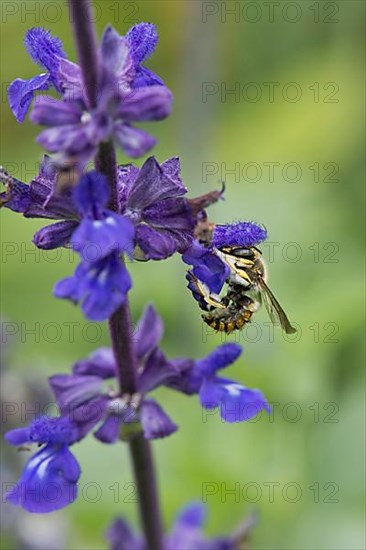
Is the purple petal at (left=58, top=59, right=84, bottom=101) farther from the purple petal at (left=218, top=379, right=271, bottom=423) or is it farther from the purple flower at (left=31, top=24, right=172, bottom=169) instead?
the purple petal at (left=218, top=379, right=271, bottom=423)

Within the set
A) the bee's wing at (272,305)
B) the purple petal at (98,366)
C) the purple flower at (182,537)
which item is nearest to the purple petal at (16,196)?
the purple petal at (98,366)

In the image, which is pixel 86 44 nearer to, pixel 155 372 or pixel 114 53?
pixel 114 53

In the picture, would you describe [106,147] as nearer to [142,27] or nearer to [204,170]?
[142,27]

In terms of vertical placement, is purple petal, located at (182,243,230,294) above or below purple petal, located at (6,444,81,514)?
above

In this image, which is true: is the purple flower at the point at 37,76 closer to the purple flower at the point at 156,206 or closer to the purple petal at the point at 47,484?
the purple flower at the point at 156,206

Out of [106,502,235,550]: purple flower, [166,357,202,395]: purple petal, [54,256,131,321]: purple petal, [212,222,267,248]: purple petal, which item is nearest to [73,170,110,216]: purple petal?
[54,256,131,321]: purple petal

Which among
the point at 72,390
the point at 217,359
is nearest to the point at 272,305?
the point at 217,359

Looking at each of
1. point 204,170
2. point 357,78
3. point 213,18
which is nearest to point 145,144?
point 213,18
